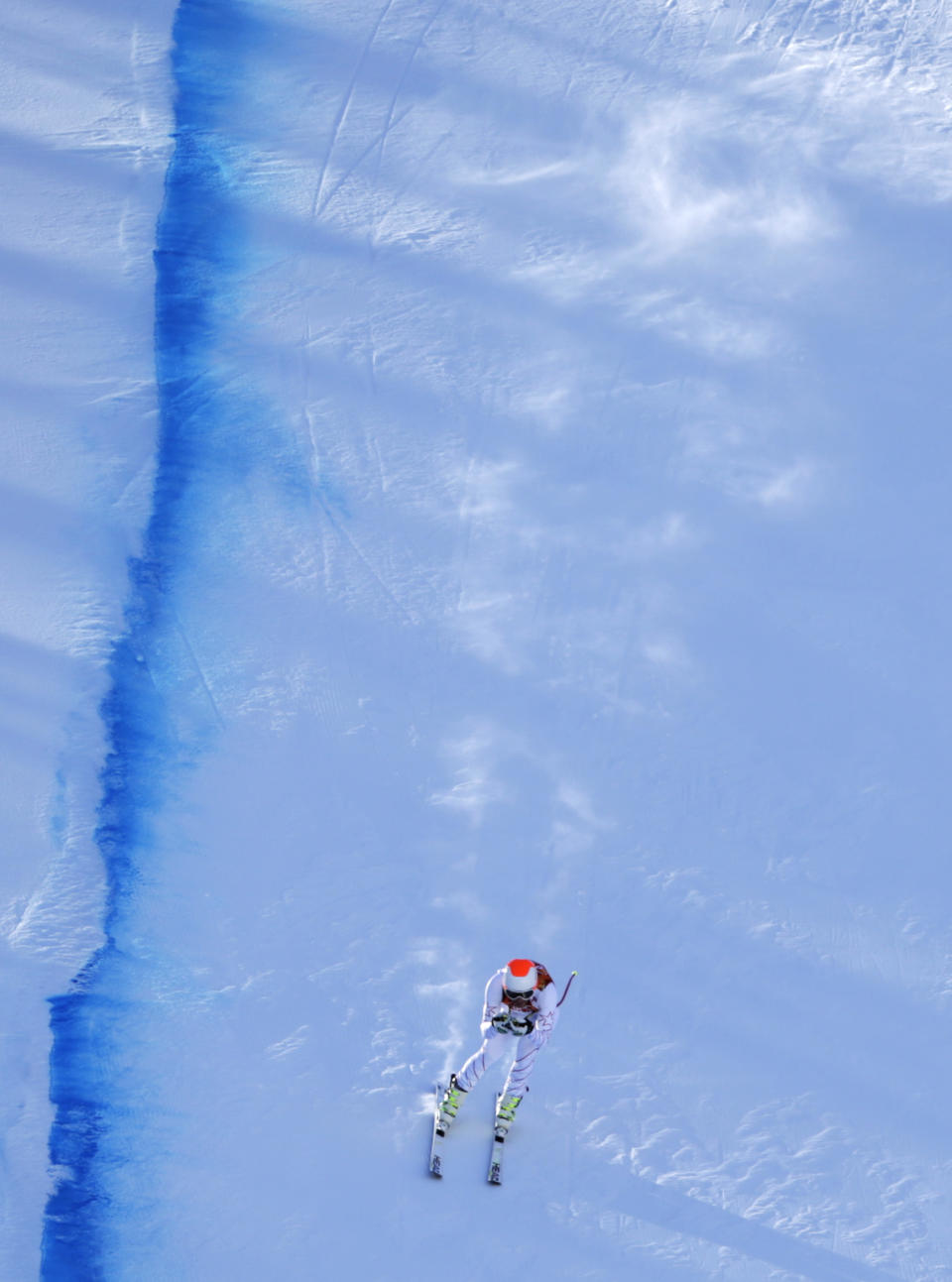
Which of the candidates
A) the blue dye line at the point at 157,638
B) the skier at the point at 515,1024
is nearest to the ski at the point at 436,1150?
the skier at the point at 515,1024

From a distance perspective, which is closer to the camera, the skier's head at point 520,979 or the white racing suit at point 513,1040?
the skier's head at point 520,979

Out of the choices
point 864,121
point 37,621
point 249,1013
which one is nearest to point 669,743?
point 249,1013

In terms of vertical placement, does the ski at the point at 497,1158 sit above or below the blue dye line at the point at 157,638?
below

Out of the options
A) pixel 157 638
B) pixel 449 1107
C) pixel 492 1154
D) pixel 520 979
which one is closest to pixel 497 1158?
pixel 492 1154

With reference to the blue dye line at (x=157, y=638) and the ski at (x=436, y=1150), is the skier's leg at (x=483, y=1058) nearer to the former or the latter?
the ski at (x=436, y=1150)

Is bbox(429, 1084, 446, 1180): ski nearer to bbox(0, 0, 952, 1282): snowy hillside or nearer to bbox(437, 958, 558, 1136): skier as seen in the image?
bbox(0, 0, 952, 1282): snowy hillside

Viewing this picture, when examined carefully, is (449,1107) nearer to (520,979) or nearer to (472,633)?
(520,979)
